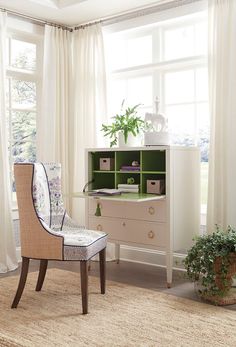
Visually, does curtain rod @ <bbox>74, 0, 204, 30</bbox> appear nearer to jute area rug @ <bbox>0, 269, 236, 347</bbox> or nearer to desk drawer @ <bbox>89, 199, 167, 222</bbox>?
desk drawer @ <bbox>89, 199, 167, 222</bbox>

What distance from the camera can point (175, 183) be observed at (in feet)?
12.6

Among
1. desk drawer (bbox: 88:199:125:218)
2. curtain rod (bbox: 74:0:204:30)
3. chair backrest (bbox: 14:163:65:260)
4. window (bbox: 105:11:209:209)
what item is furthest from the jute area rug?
curtain rod (bbox: 74:0:204:30)

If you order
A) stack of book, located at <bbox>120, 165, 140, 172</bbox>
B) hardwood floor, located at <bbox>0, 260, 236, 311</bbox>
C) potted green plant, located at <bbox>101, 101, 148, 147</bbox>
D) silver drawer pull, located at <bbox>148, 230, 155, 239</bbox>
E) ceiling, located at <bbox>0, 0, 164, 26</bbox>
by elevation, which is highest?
ceiling, located at <bbox>0, 0, 164, 26</bbox>

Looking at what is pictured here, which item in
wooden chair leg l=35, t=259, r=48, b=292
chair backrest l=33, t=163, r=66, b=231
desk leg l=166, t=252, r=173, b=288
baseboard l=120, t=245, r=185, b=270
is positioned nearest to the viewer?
chair backrest l=33, t=163, r=66, b=231

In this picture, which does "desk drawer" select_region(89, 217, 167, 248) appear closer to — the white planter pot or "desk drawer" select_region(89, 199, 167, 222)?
"desk drawer" select_region(89, 199, 167, 222)

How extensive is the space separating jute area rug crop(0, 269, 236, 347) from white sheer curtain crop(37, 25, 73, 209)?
65.6 inches

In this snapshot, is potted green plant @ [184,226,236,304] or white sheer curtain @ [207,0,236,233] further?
white sheer curtain @ [207,0,236,233]

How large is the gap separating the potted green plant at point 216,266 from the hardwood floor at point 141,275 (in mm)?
118

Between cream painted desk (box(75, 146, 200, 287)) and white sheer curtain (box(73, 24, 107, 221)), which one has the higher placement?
white sheer curtain (box(73, 24, 107, 221))

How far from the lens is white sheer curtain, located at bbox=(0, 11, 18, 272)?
4.34 metres

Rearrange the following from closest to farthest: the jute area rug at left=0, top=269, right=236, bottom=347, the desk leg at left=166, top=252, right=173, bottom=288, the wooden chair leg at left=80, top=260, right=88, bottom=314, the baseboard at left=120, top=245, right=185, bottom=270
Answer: the jute area rug at left=0, top=269, right=236, bottom=347
the wooden chair leg at left=80, top=260, right=88, bottom=314
the desk leg at left=166, top=252, right=173, bottom=288
the baseboard at left=120, top=245, right=185, bottom=270

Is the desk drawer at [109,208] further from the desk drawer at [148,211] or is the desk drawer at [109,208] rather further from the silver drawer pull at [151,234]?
the silver drawer pull at [151,234]

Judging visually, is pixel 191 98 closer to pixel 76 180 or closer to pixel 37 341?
pixel 76 180

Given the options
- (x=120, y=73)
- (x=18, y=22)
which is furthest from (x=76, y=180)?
(x=18, y=22)
